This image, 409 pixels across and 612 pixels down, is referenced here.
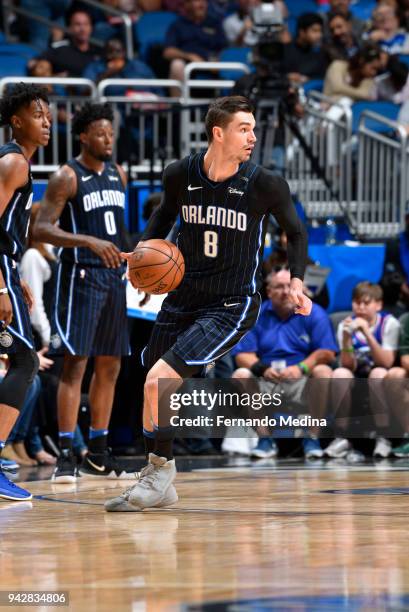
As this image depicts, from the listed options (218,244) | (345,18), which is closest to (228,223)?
(218,244)

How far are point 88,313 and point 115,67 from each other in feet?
19.9

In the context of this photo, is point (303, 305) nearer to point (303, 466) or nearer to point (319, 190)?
point (303, 466)

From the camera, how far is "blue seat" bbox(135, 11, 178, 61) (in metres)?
16.0

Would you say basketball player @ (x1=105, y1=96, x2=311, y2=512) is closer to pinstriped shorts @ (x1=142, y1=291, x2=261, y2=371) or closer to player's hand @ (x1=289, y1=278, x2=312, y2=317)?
pinstriped shorts @ (x1=142, y1=291, x2=261, y2=371)

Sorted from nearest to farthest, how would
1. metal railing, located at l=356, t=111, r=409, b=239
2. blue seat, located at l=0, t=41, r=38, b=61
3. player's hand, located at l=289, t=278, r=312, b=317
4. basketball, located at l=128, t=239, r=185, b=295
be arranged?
player's hand, located at l=289, t=278, r=312, b=317, basketball, located at l=128, t=239, r=185, b=295, metal railing, located at l=356, t=111, r=409, b=239, blue seat, located at l=0, t=41, r=38, b=61

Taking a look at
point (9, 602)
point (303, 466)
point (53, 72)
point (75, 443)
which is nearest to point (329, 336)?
point (303, 466)

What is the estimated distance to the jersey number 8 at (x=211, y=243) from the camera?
21.5 feet

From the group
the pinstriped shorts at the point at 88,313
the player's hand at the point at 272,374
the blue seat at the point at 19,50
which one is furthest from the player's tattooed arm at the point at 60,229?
the blue seat at the point at 19,50

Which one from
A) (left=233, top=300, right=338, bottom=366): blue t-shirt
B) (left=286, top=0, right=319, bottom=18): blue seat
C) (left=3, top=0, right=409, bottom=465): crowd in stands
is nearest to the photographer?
(left=3, top=0, right=409, bottom=465): crowd in stands

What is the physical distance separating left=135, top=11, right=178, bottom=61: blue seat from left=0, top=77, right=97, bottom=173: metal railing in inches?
121

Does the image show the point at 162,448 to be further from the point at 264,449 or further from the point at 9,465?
the point at 264,449

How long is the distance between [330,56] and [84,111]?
7136mm

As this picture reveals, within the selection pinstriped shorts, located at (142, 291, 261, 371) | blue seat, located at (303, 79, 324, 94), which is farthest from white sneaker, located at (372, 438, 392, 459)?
blue seat, located at (303, 79, 324, 94)

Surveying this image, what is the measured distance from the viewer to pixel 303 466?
944 cm
